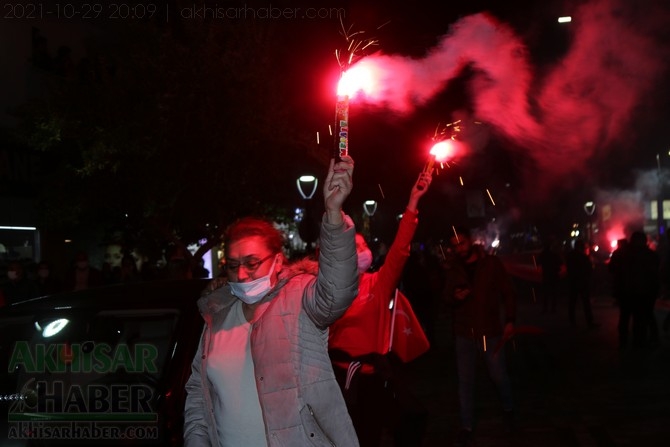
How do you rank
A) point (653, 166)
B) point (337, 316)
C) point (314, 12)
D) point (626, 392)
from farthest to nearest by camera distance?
point (653, 166) < point (314, 12) < point (626, 392) < point (337, 316)

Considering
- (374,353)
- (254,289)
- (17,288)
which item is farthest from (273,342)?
(17,288)

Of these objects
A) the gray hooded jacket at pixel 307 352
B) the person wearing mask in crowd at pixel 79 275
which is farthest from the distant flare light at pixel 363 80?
the person wearing mask in crowd at pixel 79 275

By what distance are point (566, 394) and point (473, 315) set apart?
282 cm

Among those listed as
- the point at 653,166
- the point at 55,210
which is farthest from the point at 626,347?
the point at 653,166

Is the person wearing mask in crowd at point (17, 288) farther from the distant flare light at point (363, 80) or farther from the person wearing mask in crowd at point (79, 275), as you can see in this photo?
the distant flare light at point (363, 80)

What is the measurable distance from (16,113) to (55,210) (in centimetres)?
242

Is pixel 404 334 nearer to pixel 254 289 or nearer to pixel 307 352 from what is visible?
pixel 254 289

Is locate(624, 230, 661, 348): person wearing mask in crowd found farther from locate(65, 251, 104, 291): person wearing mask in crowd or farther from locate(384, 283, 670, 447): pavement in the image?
locate(65, 251, 104, 291): person wearing mask in crowd

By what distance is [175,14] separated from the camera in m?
20.0

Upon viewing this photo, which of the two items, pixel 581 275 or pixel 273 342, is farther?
pixel 581 275

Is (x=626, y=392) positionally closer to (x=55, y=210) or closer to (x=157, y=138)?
(x=157, y=138)

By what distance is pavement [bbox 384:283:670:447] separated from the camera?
821 centimetres

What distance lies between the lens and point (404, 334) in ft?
20.8

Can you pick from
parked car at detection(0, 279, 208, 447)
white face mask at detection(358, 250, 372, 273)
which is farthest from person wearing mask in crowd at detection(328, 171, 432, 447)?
parked car at detection(0, 279, 208, 447)
